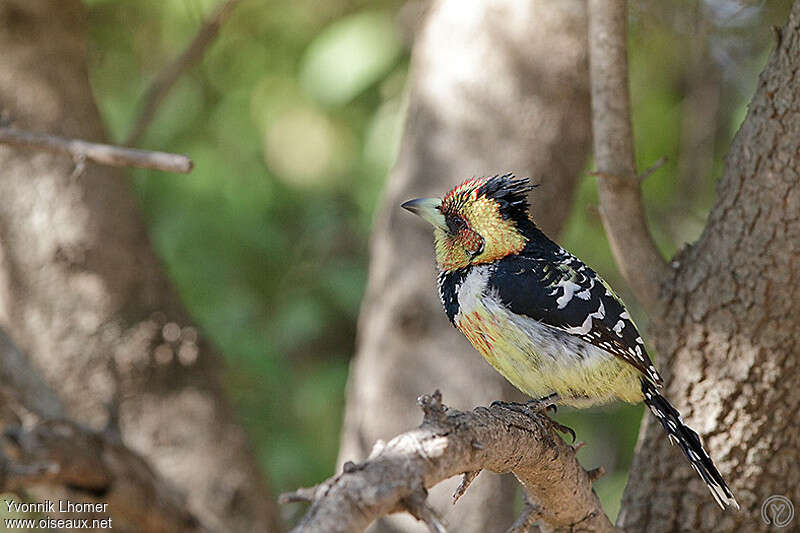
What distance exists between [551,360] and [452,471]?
91cm

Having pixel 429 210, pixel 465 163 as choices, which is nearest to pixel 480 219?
pixel 429 210

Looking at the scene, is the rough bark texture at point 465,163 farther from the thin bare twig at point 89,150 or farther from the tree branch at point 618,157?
the thin bare twig at point 89,150

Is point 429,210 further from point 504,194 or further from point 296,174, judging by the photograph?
point 296,174

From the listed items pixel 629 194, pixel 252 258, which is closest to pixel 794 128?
pixel 629 194

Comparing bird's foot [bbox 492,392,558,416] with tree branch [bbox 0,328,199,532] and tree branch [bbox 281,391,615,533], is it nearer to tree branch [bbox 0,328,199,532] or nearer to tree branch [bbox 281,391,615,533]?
tree branch [bbox 281,391,615,533]

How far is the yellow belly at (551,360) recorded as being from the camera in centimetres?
277

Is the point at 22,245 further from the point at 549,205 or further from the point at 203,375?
the point at 549,205

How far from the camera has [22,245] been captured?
384cm

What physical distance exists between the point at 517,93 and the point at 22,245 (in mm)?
2113

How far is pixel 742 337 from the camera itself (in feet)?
9.41

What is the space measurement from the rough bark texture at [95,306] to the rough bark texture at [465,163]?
2.04ft

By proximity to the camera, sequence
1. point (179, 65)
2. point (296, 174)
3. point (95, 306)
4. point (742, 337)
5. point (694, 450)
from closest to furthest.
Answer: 1. point (694, 450)
2. point (742, 337)
3. point (95, 306)
4. point (179, 65)
5. point (296, 174)

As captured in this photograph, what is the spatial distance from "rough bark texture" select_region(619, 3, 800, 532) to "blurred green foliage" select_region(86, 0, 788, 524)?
1.82 meters

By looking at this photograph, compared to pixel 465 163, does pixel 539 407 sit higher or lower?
lower
